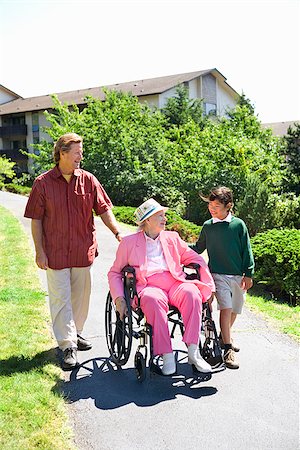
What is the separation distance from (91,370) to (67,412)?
0.86m

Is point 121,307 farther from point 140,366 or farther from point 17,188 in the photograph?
point 17,188

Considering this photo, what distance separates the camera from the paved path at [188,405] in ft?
11.0

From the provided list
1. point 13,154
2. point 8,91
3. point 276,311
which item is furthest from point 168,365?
point 8,91

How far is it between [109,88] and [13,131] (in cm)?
941

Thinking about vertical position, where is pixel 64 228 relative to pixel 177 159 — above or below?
below

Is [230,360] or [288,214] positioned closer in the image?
[230,360]

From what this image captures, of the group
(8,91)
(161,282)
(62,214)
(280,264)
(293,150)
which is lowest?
(280,264)

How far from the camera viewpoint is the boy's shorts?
15.7 feet

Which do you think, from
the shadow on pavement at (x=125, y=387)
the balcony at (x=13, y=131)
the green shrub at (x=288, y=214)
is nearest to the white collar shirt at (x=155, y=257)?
the shadow on pavement at (x=125, y=387)

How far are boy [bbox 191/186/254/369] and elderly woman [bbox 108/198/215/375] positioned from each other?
0.85ft

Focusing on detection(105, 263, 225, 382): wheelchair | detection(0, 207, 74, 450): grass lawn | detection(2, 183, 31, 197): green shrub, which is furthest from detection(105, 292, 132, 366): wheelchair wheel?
detection(2, 183, 31, 197): green shrub

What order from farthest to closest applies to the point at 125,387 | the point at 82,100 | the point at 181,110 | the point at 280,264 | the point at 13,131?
the point at 13,131, the point at 82,100, the point at 181,110, the point at 280,264, the point at 125,387

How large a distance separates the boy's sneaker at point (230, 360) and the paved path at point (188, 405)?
0.07 m

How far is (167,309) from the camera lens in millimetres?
4273
